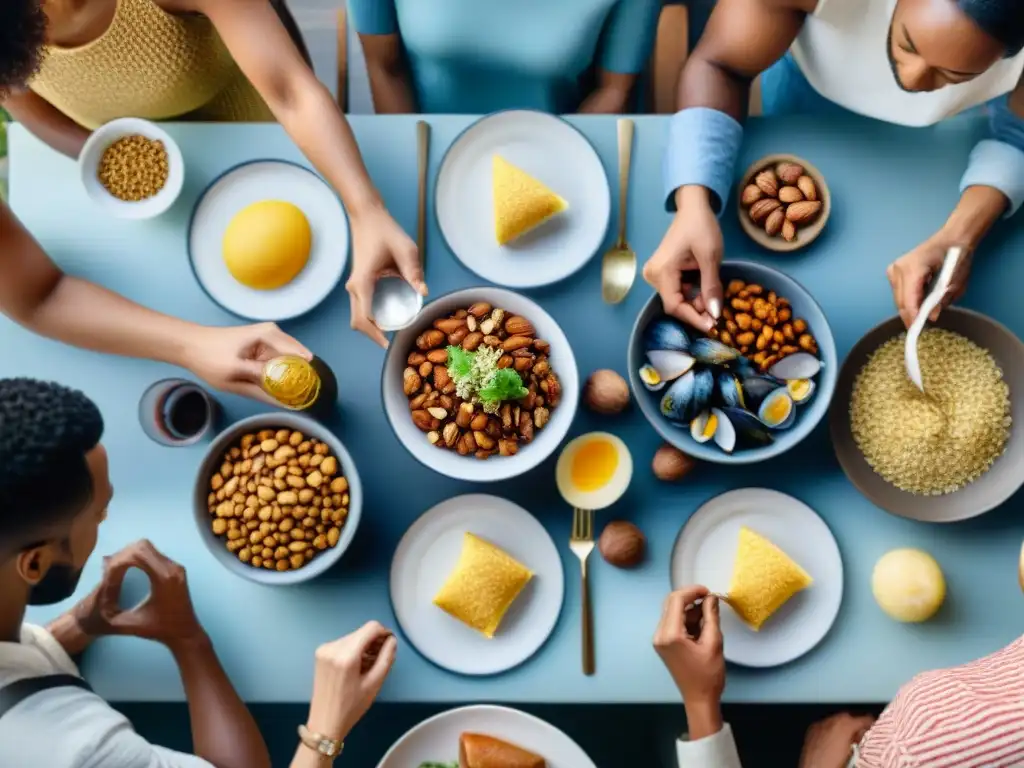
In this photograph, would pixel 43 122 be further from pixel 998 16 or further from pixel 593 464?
pixel 998 16

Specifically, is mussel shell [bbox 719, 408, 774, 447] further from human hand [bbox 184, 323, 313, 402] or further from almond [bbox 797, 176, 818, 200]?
human hand [bbox 184, 323, 313, 402]

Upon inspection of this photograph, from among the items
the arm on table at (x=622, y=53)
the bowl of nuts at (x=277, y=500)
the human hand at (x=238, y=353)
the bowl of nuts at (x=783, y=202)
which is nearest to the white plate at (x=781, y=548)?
the bowl of nuts at (x=783, y=202)

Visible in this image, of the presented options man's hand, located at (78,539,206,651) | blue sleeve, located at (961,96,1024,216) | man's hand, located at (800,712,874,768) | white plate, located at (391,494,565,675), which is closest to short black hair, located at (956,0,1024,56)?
blue sleeve, located at (961,96,1024,216)

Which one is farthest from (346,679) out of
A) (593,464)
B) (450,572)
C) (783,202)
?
(783,202)

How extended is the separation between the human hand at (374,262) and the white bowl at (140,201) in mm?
265

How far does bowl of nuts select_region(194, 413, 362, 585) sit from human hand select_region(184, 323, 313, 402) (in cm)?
6

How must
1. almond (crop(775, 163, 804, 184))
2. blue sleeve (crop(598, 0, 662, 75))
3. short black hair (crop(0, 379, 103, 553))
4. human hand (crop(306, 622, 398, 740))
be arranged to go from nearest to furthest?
short black hair (crop(0, 379, 103, 553)), human hand (crop(306, 622, 398, 740)), almond (crop(775, 163, 804, 184)), blue sleeve (crop(598, 0, 662, 75))

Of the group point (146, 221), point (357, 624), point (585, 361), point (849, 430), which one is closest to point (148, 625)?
point (357, 624)

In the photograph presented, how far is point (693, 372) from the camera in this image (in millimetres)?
1000

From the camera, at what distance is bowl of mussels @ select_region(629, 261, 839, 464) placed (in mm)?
998

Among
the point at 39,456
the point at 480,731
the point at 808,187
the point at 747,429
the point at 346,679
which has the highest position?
the point at 808,187

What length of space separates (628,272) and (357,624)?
1.93 feet

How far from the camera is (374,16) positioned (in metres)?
1.21

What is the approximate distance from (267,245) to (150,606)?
0.48 metres
